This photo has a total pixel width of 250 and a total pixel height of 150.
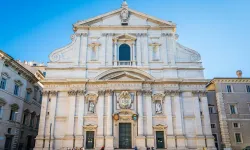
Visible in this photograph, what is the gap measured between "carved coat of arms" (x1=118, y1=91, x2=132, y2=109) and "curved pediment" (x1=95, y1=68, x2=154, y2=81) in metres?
1.68

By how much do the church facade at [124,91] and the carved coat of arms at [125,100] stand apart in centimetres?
11

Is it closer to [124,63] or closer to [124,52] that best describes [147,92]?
[124,63]

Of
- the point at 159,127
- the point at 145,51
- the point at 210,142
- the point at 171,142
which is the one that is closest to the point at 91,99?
the point at 159,127

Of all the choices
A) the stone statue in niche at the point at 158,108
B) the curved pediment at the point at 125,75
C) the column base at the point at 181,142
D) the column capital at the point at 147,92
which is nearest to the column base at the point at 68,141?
the curved pediment at the point at 125,75

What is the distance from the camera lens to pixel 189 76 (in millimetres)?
25109

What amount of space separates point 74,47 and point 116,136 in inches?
450

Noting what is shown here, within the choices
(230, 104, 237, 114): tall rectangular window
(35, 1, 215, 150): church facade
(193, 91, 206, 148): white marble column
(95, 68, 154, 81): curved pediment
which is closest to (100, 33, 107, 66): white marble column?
(35, 1, 215, 150): church facade

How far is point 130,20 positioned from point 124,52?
14.1 ft

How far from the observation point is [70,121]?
75.3 ft

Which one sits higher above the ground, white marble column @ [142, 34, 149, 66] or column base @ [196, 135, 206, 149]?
white marble column @ [142, 34, 149, 66]

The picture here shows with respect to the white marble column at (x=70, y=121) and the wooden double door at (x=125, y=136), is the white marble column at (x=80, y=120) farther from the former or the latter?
the wooden double door at (x=125, y=136)

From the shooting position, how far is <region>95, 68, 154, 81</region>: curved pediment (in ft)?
80.2

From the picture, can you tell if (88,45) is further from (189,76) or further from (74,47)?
(189,76)

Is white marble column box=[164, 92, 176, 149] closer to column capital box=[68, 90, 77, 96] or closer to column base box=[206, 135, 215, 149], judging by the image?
column base box=[206, 135, 215, 149]
